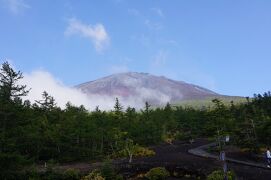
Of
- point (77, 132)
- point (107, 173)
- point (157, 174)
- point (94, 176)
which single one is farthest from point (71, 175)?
point (77, 132)

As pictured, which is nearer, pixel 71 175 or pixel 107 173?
pixel 107 173

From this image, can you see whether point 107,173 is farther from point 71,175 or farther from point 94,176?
point 71,175

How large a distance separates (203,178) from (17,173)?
1289 cm

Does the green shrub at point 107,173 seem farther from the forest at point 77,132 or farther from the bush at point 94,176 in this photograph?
the forest at point 77,132

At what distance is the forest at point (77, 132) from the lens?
3153 centimetres

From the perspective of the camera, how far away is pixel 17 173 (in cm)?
3077

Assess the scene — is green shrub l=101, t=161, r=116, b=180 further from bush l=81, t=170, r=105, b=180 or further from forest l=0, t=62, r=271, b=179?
forest l=0, t=62, r=271, b=179

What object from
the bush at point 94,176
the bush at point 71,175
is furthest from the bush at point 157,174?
the bush at point 71,175

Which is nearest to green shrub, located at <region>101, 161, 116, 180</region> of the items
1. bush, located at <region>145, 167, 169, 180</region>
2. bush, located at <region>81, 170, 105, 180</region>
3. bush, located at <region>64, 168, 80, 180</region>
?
bush, located at <region>81, 170, 105, 180</region>

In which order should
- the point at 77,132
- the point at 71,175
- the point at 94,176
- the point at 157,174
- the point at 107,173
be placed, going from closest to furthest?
the point at 157,174 < the point at 107,173 < the point at 94,176 < the point at 71,175 < the point at 77,132

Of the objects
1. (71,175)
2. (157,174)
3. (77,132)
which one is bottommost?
(71,175)

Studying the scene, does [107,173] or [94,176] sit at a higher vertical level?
[107,173]

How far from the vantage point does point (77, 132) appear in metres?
45.4

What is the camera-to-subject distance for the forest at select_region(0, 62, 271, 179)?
103ft
